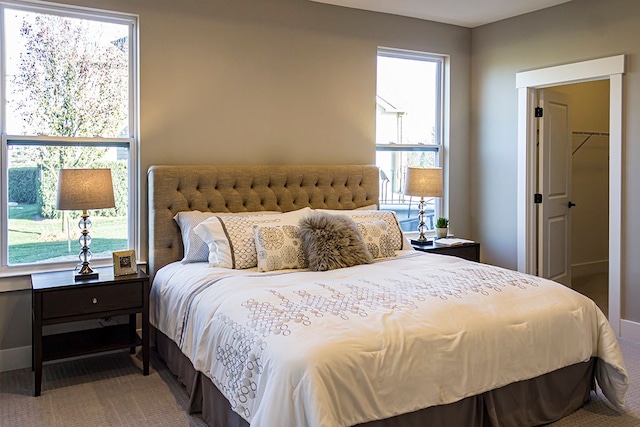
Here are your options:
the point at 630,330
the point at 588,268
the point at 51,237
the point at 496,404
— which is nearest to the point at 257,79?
the point at 51,237

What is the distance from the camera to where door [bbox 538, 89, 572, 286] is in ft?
16.8

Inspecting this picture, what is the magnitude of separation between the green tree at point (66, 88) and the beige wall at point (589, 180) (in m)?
4.90

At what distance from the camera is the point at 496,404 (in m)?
2.63

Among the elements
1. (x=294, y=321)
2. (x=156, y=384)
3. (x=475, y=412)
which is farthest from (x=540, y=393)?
(x=156, y=384)

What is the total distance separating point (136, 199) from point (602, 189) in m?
5.46

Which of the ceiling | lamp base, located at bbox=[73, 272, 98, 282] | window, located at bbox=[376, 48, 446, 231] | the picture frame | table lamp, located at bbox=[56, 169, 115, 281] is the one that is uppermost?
the ceiling

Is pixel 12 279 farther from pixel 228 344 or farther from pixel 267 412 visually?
pixel 267 412

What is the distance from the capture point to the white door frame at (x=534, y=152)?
14.0 feet

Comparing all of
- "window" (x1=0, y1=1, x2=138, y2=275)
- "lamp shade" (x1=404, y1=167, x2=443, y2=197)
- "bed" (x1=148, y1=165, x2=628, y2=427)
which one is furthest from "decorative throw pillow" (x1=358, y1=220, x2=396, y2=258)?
"window" (x1=0, y1=1, x2=138, y2=275)

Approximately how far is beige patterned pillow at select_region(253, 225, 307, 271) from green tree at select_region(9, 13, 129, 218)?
135cm

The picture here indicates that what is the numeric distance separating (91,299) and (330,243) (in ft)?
4.84

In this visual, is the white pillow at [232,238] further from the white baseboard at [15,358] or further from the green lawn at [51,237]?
the white baseboard at [15,358]

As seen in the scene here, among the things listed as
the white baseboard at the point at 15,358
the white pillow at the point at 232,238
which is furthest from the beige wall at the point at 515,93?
the white baseboard at the point at 15,358

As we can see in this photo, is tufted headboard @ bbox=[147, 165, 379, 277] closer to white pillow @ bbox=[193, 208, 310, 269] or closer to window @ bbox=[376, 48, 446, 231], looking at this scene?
white pillow @ bbox=[193, 208, 310, 269]
